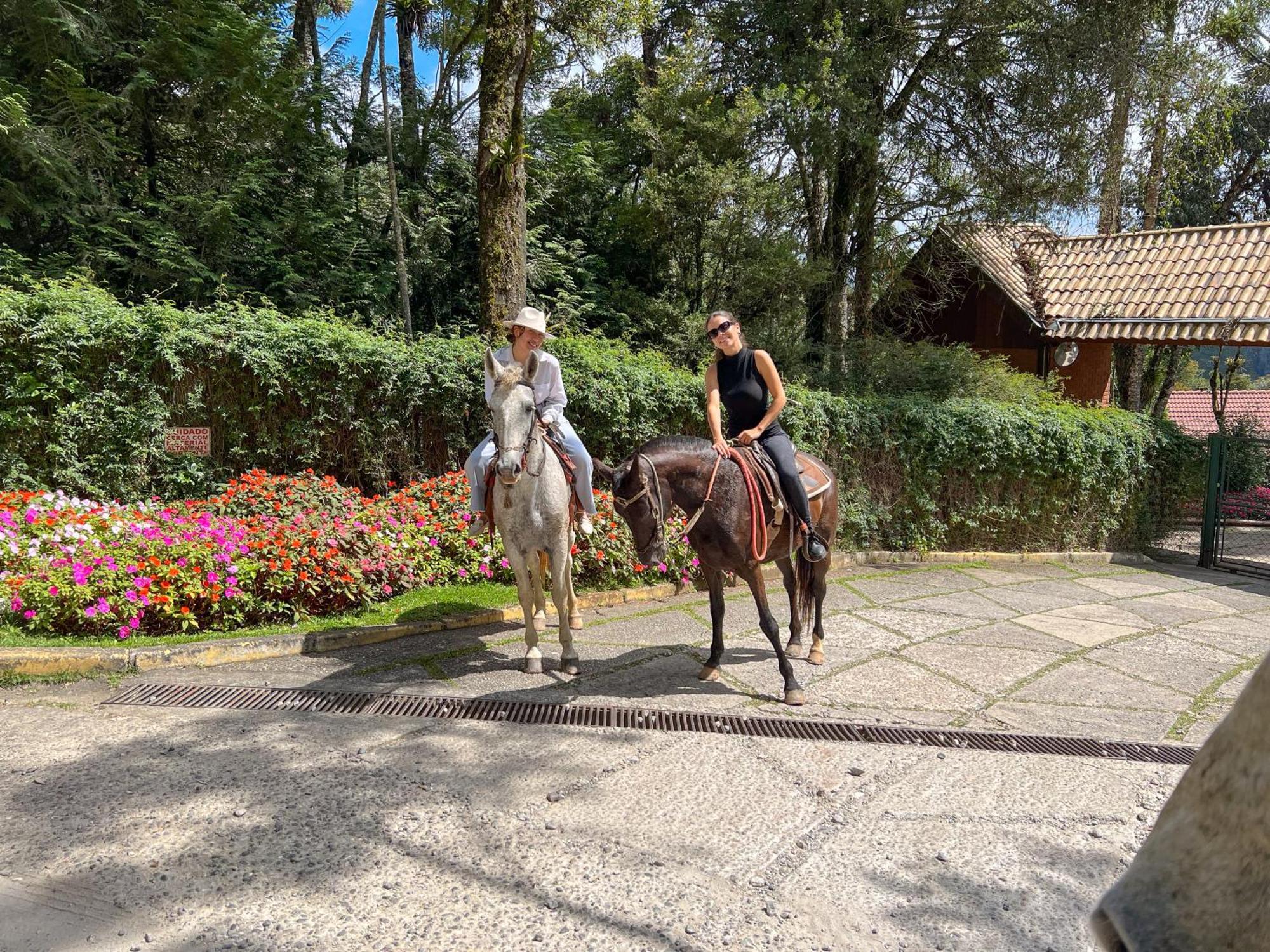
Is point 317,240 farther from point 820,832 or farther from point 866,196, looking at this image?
point 820,832

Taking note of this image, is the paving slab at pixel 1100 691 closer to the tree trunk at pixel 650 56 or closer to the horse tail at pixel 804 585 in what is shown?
the horse tail at pixel 804 585

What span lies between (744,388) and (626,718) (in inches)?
104

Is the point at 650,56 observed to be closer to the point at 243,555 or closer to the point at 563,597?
the point at 243,555

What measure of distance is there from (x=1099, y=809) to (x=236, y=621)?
246 inches

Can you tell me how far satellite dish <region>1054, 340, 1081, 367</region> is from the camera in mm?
16844

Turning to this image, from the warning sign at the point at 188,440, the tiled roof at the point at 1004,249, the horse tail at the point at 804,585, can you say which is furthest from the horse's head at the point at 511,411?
the tiled roof at the point at 1004,249

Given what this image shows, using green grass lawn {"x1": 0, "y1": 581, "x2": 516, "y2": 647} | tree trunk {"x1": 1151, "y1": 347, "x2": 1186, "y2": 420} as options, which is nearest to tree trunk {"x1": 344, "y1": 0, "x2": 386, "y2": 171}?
green grass lawn {"x1": 0, "y1": 581, "x2": 516, "y2": 647}

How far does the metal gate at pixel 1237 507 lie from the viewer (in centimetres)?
1238

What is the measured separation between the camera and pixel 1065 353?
1684cm

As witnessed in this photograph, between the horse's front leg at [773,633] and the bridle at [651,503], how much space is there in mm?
841

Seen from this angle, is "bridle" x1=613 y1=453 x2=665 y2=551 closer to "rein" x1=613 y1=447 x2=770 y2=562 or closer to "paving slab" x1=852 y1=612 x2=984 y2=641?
"rein" x1=613 y1=447 x2=770 y2=562

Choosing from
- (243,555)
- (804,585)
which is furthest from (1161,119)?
(243,555)

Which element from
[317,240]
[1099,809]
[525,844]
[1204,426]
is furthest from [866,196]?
[1204,426]

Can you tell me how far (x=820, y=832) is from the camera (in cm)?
372
